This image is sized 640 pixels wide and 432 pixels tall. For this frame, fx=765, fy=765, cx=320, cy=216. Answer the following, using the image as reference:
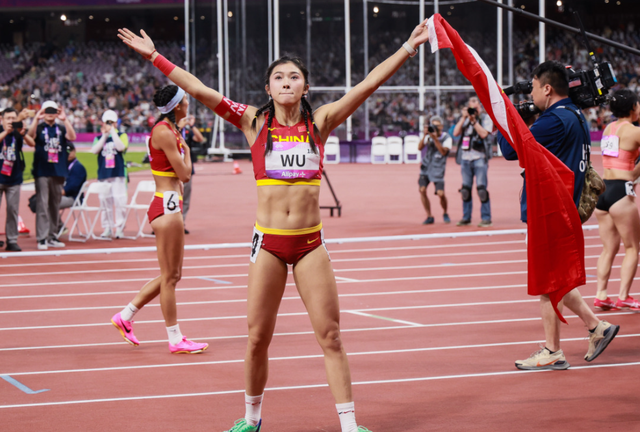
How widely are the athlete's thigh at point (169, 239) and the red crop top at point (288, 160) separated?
209cm

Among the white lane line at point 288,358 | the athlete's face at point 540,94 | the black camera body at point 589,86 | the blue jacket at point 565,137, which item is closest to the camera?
the black camera body at point 589,86

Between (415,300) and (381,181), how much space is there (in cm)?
1602

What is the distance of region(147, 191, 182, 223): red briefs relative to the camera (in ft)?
19.9

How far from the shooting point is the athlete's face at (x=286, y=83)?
4074mm

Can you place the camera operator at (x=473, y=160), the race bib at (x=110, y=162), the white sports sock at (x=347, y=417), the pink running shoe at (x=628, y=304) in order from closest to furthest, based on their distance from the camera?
the white sports sock at (x=347, y=417) → the pink running shoe at (x=628, y=304) → the race bib at (x=110, y=162) → the camera operator at (x=473, y=160)

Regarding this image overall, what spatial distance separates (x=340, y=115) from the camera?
13.9ft

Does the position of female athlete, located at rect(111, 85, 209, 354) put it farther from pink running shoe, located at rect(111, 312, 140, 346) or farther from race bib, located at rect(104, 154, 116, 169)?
race bib, located at rect(104, 154, 116, 169)

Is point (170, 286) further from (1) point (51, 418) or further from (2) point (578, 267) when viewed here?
(2) point (578, 267)

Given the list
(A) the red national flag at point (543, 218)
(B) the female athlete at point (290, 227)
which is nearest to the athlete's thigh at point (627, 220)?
(A) the red national flag at point (543, 218)

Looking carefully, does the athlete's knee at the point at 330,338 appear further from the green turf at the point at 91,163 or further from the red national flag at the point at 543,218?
the green turf at the point at 91,163

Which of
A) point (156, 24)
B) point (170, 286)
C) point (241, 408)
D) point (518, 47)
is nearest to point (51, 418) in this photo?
point (241, 408)

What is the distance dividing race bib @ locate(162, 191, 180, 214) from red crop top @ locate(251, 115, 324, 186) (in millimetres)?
2097

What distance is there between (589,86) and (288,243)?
2.61 m

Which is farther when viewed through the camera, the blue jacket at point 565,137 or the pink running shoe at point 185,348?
the pink running shoe at point 185,348
